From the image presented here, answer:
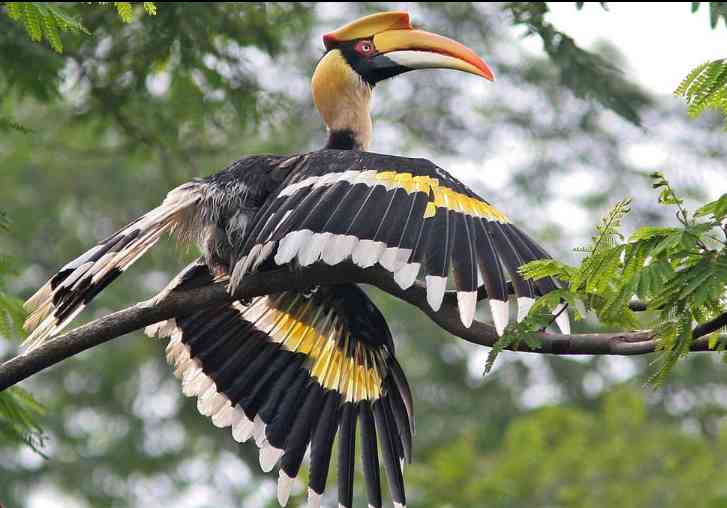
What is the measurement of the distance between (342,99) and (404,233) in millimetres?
1810

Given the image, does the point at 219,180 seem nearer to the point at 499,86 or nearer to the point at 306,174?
the point at 306,174

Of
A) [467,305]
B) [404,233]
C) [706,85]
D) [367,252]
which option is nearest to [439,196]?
[404,233]

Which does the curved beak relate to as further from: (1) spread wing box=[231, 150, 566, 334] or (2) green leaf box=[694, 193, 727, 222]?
(2) green leaf box=[694, 193, 727, 222]

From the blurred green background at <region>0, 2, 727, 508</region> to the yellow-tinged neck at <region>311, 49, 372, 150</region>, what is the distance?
381 centimetres

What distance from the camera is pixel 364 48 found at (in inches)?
199

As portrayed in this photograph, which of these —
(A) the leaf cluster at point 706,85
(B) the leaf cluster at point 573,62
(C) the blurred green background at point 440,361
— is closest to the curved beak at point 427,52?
(B) the leaf cluster at point 573,62

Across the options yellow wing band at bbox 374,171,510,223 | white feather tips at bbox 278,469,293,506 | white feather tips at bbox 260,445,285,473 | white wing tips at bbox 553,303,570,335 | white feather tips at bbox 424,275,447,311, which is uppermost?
yellow wing band at bbox 374,171,510,223

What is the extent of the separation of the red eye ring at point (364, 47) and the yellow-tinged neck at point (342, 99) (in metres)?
0.08

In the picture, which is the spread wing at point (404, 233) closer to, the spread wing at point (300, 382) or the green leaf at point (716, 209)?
the green leaf at point (716, 209)

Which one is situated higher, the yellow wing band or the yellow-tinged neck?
the yellow-tinged neck

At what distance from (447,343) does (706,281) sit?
10262 mm

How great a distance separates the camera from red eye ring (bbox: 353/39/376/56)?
5.05 m

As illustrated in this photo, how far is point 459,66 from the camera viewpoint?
4.64 metres

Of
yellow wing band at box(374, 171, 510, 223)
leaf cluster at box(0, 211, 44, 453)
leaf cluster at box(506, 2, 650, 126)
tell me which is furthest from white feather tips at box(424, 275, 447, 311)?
leaf cluster at box(506, 2, 650, 126)
